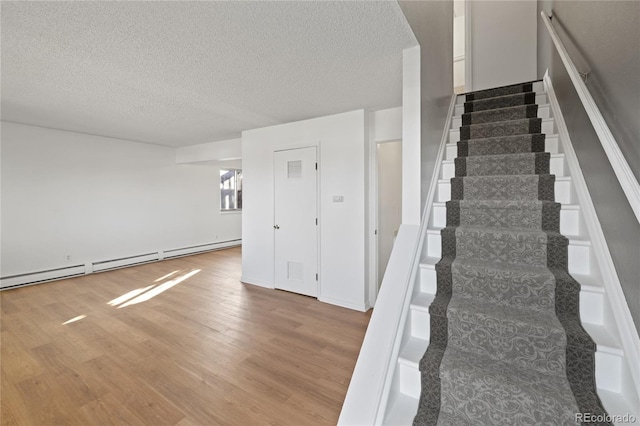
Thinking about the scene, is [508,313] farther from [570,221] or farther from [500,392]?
[570,221]

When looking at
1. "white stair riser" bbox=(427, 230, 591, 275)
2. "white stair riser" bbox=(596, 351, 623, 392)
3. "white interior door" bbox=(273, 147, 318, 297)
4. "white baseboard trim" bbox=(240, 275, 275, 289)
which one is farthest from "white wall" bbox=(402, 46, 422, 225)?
"white baseboard trim" bbox=(240, 275, 275, 289)

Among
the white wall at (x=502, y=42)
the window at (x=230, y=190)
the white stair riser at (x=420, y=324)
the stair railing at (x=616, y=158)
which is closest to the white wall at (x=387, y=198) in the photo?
the white wall at (x=502, y=42)

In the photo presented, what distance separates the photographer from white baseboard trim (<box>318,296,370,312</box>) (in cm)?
348

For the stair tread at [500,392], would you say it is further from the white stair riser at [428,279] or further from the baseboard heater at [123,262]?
the baseboard heater at [123,262]

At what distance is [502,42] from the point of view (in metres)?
4.54

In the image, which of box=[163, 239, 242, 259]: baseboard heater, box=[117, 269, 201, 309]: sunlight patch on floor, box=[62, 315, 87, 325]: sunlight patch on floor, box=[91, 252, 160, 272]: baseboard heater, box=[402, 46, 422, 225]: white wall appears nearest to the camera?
box=[402, 46, 422, 225]: white wall

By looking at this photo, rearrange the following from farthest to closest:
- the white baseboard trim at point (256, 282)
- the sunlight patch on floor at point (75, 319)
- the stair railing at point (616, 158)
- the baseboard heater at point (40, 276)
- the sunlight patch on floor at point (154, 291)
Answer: the white baseboard trim at point (256, 282), the baseboard heater at point (40, 276), the sunlight patch on floor at point (154, 291), the sunlight patch on floor at point (75, 319), the stair railing at point (616, 158)

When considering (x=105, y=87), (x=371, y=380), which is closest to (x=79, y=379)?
(x=371, y=380)

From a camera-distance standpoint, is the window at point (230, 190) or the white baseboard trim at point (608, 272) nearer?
the white baseboard trim at point (608, 272)

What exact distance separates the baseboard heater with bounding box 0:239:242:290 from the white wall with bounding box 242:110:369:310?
3.13 m

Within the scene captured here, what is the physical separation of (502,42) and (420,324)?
508cm

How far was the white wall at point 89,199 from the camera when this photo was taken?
4266mm

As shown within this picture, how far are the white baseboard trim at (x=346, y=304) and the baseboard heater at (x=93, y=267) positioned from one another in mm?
4104

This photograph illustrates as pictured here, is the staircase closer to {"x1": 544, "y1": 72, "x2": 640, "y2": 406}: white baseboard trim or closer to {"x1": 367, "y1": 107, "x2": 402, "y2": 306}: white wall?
{"x1": 544, "y1": 72, "x2": 640, "y2": 406}: white baseboard trim
